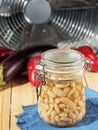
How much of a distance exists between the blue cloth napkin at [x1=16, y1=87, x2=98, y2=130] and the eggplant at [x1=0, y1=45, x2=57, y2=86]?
147mm

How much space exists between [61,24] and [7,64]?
Result: 0.30 metres

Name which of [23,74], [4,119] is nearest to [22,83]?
[23,74]

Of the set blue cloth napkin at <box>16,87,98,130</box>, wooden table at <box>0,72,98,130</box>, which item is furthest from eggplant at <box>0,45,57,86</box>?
blue cloth napkin at <box>16,87,98,130</box>

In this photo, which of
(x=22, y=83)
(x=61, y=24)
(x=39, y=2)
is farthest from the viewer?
(x=61, y=24)

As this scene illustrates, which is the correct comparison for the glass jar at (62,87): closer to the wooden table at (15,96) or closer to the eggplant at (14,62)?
the wooden table at (15,96)

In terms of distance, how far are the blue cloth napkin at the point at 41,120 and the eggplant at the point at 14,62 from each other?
15cm

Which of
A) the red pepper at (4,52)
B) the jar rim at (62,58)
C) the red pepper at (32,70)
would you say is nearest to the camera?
the jar rim at (62,58)

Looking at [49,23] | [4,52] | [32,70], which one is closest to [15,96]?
[32,70]

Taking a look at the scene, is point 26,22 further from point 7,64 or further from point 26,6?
point 7,64

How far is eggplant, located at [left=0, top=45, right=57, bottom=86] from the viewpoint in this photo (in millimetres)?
930

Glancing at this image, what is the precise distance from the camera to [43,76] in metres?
0.71

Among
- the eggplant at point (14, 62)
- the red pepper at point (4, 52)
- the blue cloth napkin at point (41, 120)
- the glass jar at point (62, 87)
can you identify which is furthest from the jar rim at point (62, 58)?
the red pepper at point (4, 52)

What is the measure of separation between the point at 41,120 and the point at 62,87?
0.10 metres

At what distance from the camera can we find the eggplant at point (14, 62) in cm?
93
